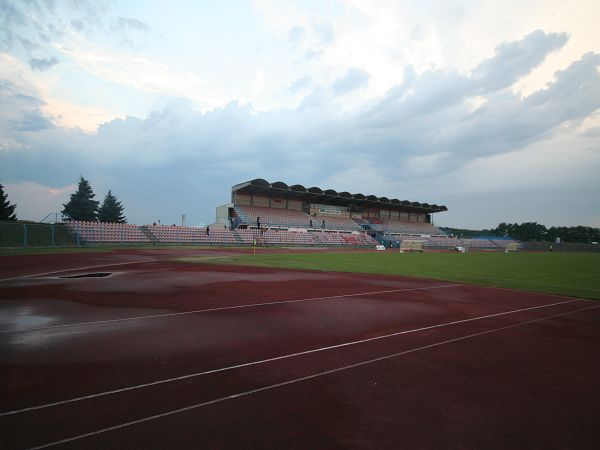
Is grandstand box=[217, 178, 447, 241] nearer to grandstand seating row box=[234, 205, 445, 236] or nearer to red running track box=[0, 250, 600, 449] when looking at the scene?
grandstand seating row box=[234, 205, 445, 236]

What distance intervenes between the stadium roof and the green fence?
27.3 metres

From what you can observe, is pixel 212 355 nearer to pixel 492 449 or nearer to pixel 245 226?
pixel 492 449

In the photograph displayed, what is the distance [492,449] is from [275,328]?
450 centimetres

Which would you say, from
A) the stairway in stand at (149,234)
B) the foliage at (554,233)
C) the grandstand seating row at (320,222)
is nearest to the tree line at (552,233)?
the foliage at (554,233)

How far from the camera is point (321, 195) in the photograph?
202ft

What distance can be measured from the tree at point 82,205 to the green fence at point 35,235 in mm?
34684

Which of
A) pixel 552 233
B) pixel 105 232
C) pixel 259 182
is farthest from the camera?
pixel 552 233

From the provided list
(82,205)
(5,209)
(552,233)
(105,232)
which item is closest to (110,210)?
(82,205)

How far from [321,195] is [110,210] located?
49.0 m

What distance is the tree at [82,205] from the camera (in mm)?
61062

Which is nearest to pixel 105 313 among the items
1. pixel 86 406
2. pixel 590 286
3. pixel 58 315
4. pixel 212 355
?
→ pixel 58 315

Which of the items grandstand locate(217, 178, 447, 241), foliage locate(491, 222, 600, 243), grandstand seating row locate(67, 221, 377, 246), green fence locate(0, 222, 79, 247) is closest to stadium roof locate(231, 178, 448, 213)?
grandstand locate(217, 178, 447, 241)

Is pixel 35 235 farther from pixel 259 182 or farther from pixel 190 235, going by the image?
pixel 259 182

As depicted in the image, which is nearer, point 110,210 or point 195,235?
point 195,235
